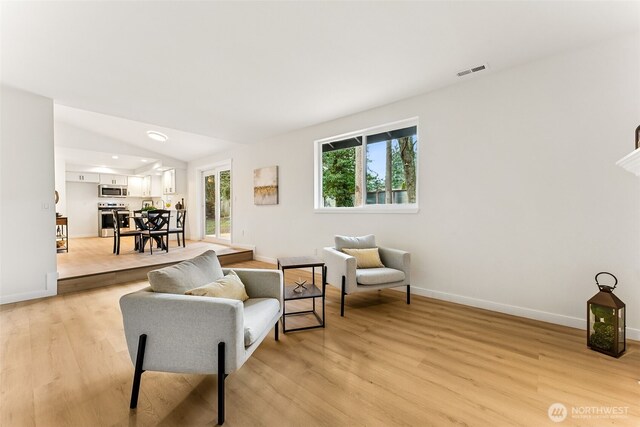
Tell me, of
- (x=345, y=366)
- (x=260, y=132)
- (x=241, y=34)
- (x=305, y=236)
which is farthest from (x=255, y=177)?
(x=345, y=366)

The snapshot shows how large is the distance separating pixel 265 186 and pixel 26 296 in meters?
3.70

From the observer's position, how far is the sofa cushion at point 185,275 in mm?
1600

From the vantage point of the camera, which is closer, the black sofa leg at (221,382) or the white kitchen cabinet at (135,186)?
the black sofa leg at (221,382)

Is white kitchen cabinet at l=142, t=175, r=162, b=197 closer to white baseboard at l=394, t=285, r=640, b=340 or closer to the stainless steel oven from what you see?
the stainless steel oven

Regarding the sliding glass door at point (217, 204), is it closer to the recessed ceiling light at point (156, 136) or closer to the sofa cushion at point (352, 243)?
the recessed ceiling light at point (156, 136)

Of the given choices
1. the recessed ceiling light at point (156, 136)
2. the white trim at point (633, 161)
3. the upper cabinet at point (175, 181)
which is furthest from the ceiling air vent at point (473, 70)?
the upper cabinet at point (175, 181)

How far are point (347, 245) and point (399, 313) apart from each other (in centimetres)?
99

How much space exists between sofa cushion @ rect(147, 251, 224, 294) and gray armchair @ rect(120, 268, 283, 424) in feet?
0.27

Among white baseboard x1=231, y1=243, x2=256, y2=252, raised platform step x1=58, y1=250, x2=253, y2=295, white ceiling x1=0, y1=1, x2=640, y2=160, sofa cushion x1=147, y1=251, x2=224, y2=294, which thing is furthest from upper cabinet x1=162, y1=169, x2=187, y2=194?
sofa cushion x1=147, y1=251, x2=224, y2=294

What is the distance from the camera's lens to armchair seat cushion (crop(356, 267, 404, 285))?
292 cm

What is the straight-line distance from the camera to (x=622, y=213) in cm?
227

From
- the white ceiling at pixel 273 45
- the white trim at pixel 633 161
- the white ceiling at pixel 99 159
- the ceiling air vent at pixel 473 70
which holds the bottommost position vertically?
the white trim at pixel 633 161

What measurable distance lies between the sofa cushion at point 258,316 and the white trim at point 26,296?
3226 millimetres

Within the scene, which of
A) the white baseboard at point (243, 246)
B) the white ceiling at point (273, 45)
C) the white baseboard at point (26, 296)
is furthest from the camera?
the white baseboard at point (243, 246)
